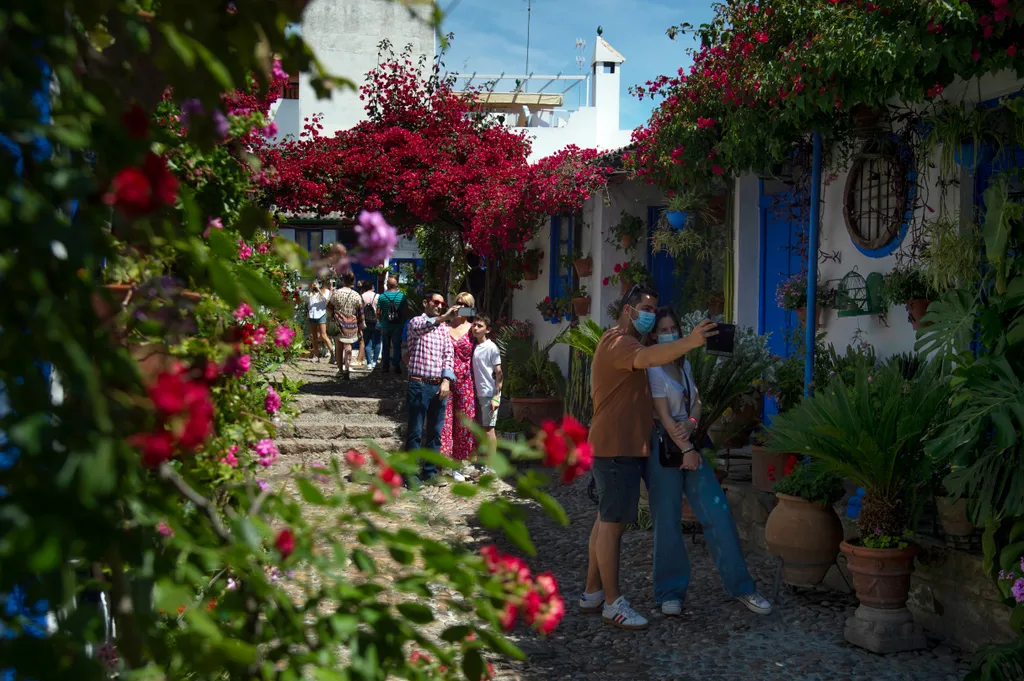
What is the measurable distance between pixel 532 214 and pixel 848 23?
7.38m

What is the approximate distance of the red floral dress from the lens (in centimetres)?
1047

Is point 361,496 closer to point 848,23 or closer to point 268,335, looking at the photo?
point 268,335

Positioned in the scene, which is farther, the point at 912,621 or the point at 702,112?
the point at 702,112

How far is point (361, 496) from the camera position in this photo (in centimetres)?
176

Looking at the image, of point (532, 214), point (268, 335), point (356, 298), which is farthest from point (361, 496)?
point (356, 298)

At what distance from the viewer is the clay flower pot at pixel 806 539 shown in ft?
19.9

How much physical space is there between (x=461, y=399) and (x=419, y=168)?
4933mm

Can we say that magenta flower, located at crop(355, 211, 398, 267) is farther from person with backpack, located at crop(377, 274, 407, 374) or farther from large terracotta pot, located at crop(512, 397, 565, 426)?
person with backpack, located at crop(377, 274, 407, 374)

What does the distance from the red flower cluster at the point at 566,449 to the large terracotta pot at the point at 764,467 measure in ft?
18.3

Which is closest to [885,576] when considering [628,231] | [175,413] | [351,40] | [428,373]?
[175,413]

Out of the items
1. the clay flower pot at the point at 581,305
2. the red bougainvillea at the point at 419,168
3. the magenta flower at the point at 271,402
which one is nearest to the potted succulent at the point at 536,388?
the clay flower pot at the point at 581,305

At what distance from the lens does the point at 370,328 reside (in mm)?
18844

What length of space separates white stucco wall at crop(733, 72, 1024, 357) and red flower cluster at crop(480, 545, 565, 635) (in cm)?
517

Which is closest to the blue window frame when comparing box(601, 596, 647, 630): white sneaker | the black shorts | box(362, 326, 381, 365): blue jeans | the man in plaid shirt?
the man in plaid shirt
